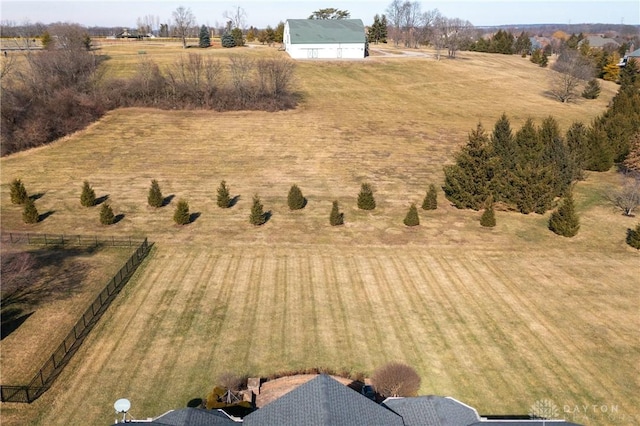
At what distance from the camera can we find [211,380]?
898 inches

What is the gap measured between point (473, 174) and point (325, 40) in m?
72.2

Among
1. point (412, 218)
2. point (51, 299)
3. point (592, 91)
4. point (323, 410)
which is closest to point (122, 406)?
point (323, 410)

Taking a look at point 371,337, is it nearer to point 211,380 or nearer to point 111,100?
point 211,380

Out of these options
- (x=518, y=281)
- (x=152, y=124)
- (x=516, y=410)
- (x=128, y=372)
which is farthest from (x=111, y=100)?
(x=516, y=410)

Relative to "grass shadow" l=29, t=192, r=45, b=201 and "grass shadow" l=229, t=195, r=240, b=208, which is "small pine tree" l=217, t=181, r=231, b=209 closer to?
"grass shadow" l=229, t=195, r=240, b=208

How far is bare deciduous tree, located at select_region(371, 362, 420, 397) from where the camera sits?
857 inches

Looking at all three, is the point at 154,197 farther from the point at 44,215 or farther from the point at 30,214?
the point at 30,214

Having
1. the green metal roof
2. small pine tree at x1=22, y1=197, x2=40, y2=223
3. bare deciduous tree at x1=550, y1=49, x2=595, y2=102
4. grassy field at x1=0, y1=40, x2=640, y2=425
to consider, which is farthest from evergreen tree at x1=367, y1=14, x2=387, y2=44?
small pine tree at x1=22, y1=197, x2=40, y2=223

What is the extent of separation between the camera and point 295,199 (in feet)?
143

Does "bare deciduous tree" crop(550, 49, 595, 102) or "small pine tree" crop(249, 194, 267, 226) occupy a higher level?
"bare deciduous tree" crop(550, 49, 595, 102)

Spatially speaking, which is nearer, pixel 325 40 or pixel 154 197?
pixel 154 197

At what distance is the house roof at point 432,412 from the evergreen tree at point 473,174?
2868 centimetres

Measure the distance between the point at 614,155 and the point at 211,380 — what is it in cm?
5701

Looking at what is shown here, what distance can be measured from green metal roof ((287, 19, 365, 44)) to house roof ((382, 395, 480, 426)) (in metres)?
97.6
